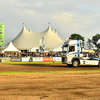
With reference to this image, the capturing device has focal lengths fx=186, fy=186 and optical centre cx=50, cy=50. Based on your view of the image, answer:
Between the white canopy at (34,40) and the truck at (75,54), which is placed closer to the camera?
the truck at (75,54)

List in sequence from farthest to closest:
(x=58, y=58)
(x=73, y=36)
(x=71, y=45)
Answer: (x=73, y=36) → (x=58, y=58) → (x=71, y=45)

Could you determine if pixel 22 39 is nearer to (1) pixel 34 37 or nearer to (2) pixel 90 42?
(1) pixel 34 37

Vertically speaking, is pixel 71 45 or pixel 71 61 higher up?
pixel 71 45

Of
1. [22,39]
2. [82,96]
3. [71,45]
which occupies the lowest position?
[82,96]

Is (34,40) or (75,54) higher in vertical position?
(34,40)

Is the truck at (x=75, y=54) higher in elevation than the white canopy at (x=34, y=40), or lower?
lower

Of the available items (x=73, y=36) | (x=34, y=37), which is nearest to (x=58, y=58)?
(x=34, y=37)

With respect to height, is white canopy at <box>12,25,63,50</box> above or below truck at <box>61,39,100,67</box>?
above

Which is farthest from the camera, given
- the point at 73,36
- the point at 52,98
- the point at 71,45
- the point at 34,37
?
the point at 73,36

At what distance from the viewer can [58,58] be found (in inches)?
1742

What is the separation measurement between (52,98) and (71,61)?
17341 millimetres

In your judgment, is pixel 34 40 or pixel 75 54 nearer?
pixel 75 54

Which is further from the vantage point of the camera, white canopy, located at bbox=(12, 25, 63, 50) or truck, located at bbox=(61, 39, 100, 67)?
white canopy, located at bbox=(12, 25, 63, 50)

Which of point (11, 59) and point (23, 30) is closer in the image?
point (11, 59)
